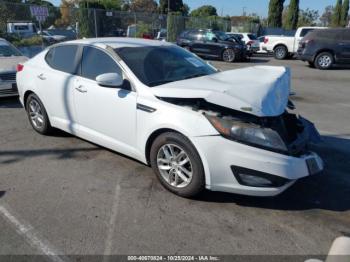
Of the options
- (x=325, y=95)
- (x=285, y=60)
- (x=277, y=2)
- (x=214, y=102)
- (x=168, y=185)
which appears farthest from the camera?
(x=277, y=2)

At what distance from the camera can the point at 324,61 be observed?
1565 centimetres

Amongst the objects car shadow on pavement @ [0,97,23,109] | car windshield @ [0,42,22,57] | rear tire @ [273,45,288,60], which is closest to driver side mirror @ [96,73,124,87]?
car shadow on pavement @ [0,97,23,109]

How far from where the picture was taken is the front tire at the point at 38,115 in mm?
5441

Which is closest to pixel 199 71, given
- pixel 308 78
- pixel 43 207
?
pixel 43 207

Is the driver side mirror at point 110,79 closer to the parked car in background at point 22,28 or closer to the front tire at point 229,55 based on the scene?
the front tire at point 229,55

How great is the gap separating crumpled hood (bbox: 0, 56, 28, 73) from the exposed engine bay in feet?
19.1

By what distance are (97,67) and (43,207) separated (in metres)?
1.92

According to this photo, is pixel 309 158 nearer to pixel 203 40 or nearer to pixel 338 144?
pixel 338 144

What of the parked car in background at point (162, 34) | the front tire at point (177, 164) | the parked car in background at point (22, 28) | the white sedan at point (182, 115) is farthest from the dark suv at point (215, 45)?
the front tire at point (177, 164)

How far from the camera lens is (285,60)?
2091 cm

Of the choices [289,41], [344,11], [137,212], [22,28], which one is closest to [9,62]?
[137,212]

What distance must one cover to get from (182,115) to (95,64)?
170 cm

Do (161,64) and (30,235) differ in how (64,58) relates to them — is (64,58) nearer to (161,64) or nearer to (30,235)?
(161,64)

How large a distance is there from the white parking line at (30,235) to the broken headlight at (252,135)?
1.82m
